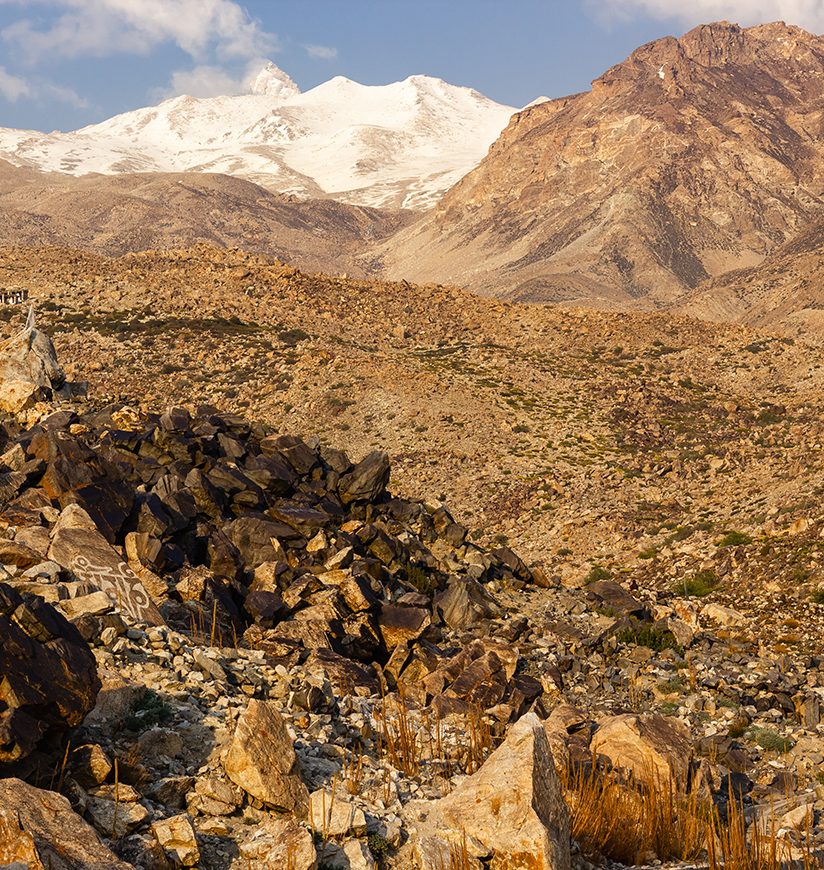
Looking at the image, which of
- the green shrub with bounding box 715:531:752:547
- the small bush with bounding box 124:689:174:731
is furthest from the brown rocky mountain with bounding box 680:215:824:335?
the small bush with bounding box 124:689:174:731

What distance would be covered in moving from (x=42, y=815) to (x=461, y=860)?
2.78 metres

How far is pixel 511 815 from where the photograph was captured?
6.20m

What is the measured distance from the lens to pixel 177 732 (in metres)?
7.80

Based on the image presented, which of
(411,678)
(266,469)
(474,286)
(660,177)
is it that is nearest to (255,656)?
(411,678)

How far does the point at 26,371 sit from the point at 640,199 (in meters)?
150

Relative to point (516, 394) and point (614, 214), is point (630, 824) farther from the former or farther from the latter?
point (614, 214)

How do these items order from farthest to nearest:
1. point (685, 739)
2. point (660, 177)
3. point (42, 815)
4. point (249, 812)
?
point (660, 177), point (685, 739), point (249, 812), point (42, 815)

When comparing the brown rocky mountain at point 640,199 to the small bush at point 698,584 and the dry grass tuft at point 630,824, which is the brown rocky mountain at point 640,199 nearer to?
the small bush at point 698,584

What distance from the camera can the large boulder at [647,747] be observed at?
8.54 meters

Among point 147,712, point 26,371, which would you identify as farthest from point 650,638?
point 26,371

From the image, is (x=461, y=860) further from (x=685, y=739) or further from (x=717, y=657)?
(x=717, y=657)

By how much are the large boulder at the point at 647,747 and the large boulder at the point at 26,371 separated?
17.4 metres

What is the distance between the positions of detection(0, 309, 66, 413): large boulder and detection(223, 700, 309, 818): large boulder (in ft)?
54.9

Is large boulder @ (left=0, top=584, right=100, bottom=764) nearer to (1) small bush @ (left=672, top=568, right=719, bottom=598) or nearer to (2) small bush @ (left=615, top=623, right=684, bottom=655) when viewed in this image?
(2) small bush @ (left=615, top=623, right=684, bottom=655)
